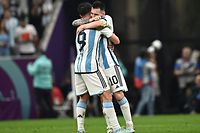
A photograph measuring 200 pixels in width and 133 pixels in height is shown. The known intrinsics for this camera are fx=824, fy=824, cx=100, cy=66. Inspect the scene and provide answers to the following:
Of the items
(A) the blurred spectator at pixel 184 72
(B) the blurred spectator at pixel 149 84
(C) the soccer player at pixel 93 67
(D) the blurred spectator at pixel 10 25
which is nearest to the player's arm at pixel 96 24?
(C) the soccer player at pixel 93 67

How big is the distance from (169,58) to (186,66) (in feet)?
6.91

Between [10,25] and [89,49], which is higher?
[89,49]

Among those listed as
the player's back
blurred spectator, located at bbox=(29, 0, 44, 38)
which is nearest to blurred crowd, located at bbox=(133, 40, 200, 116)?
blurred spectator, located at bbox=(29, 0, 44, 38)

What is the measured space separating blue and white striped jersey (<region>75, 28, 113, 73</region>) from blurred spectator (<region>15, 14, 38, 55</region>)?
41.2ft

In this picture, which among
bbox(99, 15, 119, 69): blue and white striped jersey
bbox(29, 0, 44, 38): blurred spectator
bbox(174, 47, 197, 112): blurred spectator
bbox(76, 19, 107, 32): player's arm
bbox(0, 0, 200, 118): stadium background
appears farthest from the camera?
bbox(0, 0, 200, 118): stadium background

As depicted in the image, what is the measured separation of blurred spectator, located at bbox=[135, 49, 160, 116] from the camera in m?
27.3

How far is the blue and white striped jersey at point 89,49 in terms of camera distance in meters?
15.1

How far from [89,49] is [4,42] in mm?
12944

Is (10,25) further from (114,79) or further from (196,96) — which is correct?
(114,79)

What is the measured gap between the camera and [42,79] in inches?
1061

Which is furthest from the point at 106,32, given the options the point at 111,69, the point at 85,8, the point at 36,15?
the point at 36,15

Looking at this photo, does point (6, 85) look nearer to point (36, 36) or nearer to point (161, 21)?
point (36, 36)

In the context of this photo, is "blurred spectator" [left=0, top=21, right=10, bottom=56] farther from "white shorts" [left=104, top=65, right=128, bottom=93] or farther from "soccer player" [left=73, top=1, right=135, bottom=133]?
"white shorts" [left=104, top=65, right=128, bottom=93]

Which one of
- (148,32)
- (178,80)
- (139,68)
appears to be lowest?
(178,80)
